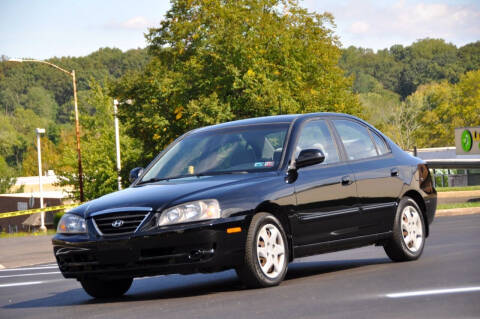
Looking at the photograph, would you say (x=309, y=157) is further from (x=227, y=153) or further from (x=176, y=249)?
(x=176, y=249)

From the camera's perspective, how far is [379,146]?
10.8 m

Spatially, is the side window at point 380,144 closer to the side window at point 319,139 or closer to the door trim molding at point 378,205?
the door trim molding at point 378,205

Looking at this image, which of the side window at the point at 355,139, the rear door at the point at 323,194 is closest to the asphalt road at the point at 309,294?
the rear door at the point at 323,194

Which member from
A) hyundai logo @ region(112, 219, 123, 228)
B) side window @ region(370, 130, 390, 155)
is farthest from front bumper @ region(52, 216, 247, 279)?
side window @ region(370, 130, 390, 155)

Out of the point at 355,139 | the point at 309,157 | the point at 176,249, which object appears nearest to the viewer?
the point at 176,249

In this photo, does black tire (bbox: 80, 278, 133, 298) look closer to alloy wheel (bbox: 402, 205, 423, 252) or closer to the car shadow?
the car shadow

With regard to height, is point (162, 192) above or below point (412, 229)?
above

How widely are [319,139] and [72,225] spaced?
9.26 feet

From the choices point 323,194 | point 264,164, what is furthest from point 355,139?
point 264,164

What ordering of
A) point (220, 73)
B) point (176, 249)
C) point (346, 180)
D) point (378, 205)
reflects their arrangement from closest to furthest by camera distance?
1. point (176, 249)
2. point (346, 180)
3. point (378, 205)
4. point (220, 73)

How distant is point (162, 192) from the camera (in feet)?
28.4

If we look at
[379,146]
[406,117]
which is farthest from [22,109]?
[379,146]

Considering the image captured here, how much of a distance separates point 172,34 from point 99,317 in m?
43.6

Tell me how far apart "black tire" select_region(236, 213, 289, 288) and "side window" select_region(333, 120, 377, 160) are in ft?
5.99
